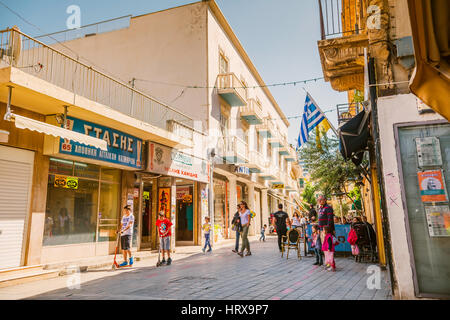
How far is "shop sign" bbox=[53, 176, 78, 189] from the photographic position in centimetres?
978

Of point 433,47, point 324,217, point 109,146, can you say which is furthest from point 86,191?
point 433,47

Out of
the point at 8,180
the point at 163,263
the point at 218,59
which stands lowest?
the point at 163,263

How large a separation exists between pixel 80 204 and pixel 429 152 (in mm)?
10083

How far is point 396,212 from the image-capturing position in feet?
17.1

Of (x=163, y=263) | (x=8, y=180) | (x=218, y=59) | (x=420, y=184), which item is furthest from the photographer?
(x=218, y=59)

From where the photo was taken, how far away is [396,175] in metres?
5.32

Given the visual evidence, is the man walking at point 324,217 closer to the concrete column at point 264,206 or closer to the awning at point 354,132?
the awning at point 354,132

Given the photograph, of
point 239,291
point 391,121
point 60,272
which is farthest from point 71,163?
point 391,121

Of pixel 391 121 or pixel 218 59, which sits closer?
pixel 391 121

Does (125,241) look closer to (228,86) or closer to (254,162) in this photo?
(228,86)

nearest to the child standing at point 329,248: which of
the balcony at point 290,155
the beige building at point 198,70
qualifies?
the beige building at point 198,70
